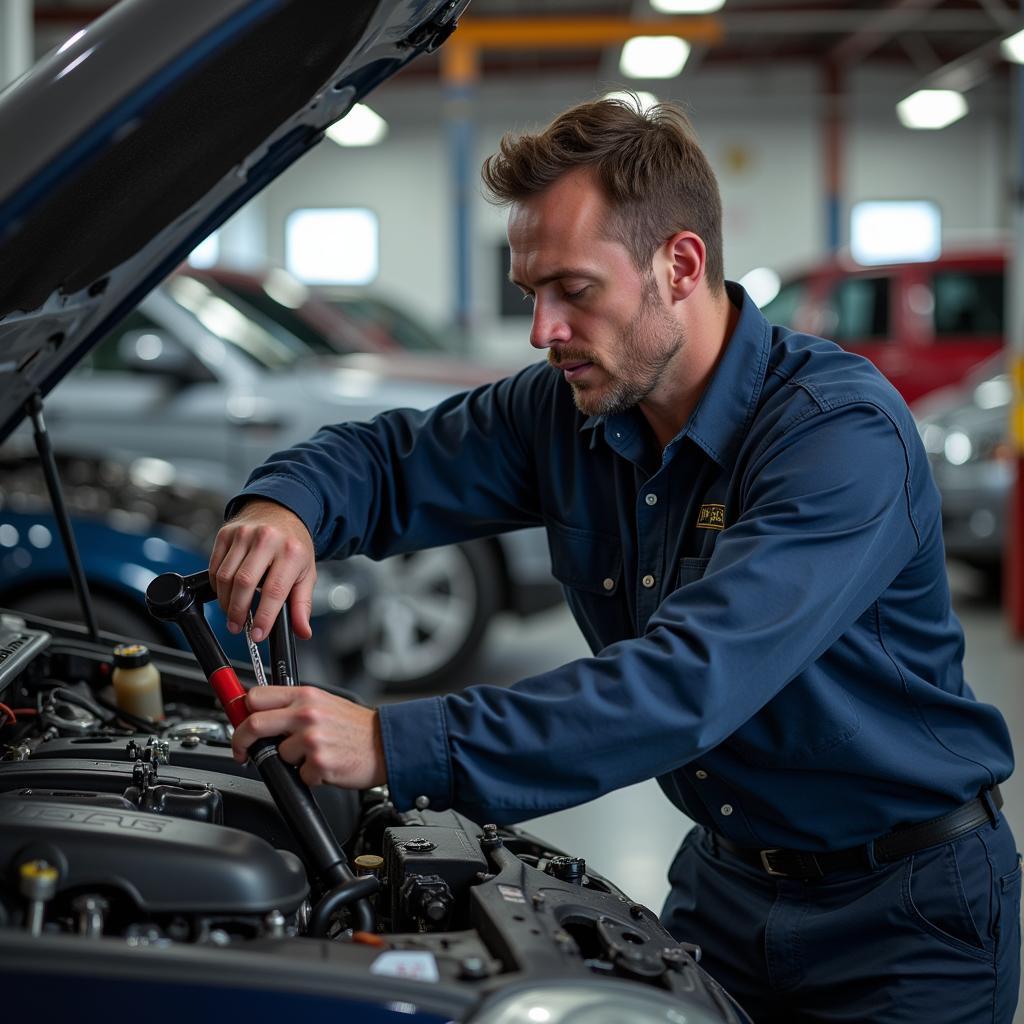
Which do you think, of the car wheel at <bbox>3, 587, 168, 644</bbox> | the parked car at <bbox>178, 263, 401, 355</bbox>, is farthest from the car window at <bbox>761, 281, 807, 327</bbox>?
the car wheel at <bbox>3, 587, 168, 644</bbox>

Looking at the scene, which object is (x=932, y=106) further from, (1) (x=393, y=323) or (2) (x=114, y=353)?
(2) (x=114, y=353)

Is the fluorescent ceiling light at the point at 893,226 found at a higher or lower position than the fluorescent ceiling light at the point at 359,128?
lower

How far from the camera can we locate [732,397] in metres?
1.61

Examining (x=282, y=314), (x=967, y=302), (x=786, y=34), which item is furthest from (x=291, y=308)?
(x=786, y=34)

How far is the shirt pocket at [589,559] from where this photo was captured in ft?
5.83

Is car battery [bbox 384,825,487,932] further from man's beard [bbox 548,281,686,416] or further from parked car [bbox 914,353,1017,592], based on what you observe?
parked car [bbox 914,353,1017,592]

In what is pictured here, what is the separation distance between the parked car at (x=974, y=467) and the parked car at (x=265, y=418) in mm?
2459

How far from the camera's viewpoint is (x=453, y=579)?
473 cm

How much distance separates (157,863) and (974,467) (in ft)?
18.8

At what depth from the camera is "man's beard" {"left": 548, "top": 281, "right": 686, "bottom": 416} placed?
60.8 inches

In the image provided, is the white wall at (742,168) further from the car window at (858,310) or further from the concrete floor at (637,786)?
the concrete floor at (637,786)

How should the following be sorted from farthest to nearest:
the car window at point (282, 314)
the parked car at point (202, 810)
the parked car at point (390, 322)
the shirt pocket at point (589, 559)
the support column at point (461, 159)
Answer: the support column at point (461, 159) < the parked car at point (390, 322) < the car window at point (282, 314) < the shirt pocket at point (589, 559) < the parked car at point (202, 810)

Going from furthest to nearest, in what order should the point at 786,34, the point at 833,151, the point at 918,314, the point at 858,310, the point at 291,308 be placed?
1. the point at 833,151
2. the point at 786,34
3. the point at 858,310
4. the point at 918,314
5. the point at 291,308

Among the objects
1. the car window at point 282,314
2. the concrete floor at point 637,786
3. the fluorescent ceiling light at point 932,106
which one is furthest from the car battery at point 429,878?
the fluorescent ceiling light at point 932,106
